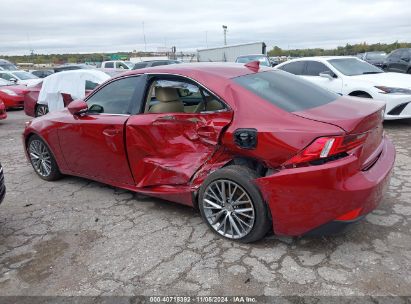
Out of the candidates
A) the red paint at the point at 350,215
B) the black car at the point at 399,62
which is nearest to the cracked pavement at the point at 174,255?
the red paint at the point at 350,215

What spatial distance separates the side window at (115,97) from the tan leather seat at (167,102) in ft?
0.87

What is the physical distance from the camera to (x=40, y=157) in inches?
199

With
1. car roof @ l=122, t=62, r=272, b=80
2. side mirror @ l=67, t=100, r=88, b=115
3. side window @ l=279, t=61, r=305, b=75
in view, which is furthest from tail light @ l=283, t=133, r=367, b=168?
side window @ l=279, t=61, r=305, b=75

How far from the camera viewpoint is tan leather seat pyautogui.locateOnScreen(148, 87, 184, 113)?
3688 mm

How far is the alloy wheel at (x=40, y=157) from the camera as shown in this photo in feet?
16.3

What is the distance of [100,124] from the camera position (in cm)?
399

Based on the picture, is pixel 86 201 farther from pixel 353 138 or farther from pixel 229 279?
pixel 353 138

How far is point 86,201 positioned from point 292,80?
264 cm

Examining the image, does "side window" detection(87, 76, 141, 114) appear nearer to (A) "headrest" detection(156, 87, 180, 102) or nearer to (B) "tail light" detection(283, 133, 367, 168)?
(A) "headrest" detection(156, 87, 180, 102)

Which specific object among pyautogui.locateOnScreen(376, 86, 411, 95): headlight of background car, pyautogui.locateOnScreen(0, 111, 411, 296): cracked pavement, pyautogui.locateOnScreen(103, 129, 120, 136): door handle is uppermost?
pyautogui.locateOnScreen(103, 129, 120, 136): door handle

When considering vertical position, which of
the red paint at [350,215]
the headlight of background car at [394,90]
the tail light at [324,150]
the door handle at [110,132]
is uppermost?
the tail light at [324,150]

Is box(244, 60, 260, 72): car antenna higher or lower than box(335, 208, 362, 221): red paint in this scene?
higher

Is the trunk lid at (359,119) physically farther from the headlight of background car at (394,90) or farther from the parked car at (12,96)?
the parked car at (12,96)

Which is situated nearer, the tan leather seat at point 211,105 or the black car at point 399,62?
the tan leather seat at point 211,105
